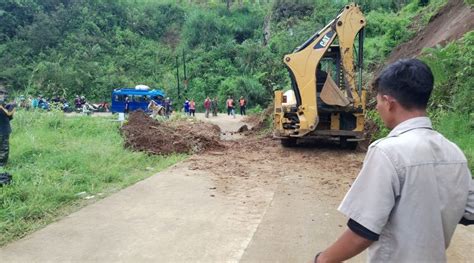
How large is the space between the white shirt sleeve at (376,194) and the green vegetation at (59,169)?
14.1ft

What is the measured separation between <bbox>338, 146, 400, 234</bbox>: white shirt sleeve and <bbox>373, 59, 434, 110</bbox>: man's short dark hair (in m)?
0.27

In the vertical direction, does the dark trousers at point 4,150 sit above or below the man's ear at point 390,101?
below

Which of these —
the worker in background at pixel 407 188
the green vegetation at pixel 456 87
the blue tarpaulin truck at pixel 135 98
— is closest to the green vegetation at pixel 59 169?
the worker in background at pixel 407 188

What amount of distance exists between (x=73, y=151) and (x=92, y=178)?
250 centimetres

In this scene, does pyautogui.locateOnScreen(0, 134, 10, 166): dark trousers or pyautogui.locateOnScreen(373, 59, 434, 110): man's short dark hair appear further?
pyautogui.locateOnScreen(0, 134, 10, 166): dark trousers

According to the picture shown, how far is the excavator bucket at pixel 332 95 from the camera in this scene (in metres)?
11.4

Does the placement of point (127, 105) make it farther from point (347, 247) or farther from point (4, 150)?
point (347, 247)

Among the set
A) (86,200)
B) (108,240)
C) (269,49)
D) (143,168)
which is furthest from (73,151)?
(269,49)

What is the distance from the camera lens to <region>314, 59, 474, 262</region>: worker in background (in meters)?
1.81

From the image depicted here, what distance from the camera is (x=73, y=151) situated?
10.0 metres

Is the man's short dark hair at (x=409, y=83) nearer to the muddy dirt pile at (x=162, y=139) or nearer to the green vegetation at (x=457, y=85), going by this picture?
the green vegetation at (x=457, y=85)

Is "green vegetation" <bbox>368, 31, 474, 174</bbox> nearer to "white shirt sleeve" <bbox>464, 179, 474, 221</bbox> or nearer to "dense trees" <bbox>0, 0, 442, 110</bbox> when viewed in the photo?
"white shirt sleeve" <bbox>464, 179, 474, 221</bbox>

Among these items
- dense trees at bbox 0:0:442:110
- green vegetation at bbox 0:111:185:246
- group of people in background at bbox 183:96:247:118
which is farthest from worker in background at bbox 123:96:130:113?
green vegetation at bbox 0:111:185:246

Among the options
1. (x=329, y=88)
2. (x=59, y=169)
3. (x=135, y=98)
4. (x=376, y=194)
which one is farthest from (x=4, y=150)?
(x=135, y=98)
